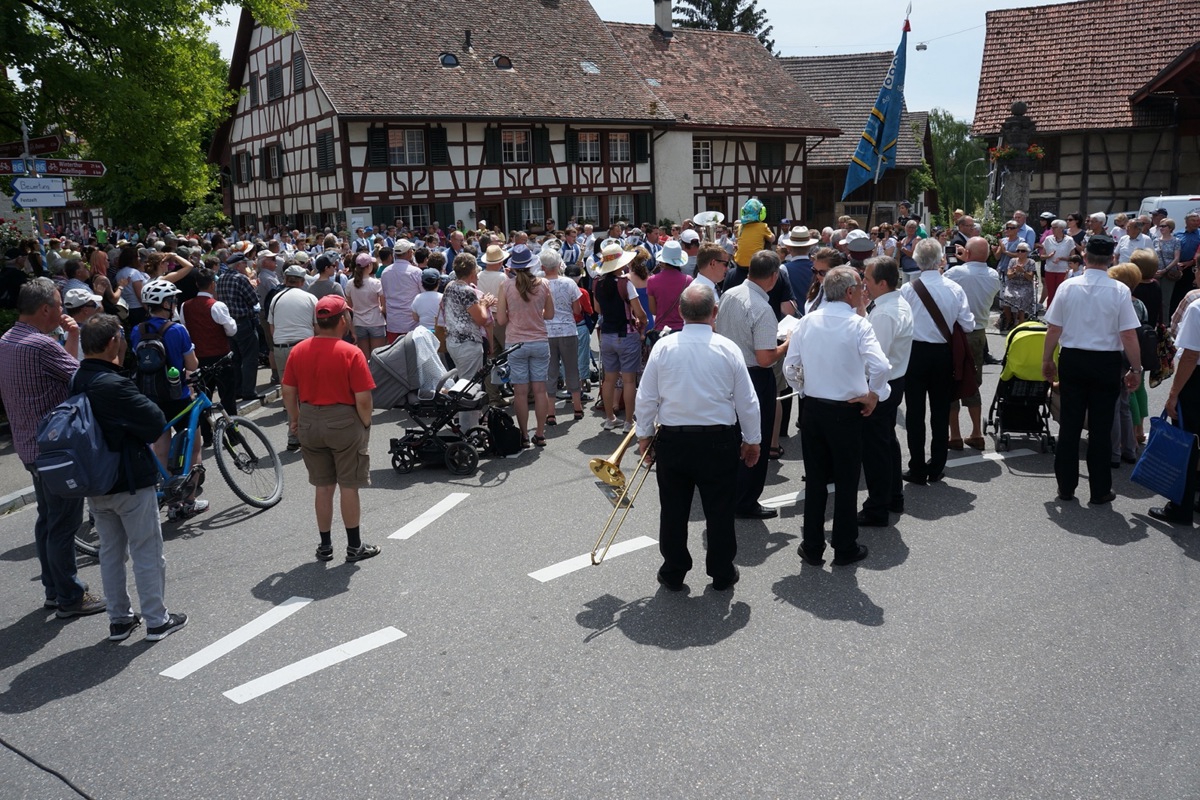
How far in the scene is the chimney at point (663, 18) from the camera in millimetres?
41625

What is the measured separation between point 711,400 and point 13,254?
1195 centimetres

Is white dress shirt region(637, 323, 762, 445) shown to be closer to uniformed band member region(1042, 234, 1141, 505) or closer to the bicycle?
uniformed band member region(1042, 234, 1141, 505)

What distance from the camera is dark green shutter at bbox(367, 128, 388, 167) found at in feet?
102

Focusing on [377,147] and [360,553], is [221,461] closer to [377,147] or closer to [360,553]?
[360,553]

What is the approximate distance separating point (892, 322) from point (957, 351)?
3.76 feet

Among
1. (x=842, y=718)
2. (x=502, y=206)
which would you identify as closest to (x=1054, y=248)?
(x=842, y=718)

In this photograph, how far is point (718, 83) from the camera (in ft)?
135

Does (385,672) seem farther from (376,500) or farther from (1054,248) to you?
(1054,248)

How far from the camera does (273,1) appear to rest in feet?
60.1

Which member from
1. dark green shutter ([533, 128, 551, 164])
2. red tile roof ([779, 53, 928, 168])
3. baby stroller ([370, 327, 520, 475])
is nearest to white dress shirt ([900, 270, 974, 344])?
baby stroller ([370, 327, 520, 475])

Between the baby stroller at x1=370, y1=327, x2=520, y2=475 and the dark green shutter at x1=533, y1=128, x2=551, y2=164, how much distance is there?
27057 millimetres

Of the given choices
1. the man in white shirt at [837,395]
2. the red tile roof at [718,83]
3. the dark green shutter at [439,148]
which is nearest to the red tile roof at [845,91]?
the red tile roof at [718,83]

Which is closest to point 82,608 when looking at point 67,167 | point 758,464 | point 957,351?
point 758,464

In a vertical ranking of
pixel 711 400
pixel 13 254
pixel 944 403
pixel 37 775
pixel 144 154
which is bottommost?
pixel 37 775
